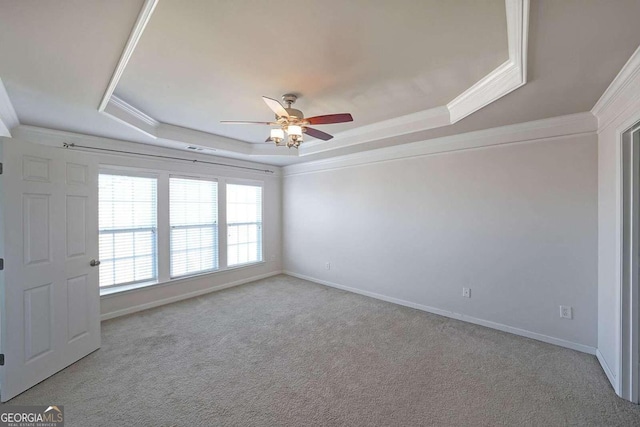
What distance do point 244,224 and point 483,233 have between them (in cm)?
404

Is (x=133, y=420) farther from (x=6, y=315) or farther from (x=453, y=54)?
(x=453, y=54)

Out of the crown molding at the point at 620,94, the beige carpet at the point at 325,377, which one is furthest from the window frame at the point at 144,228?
the crown molding at the point at 620,94

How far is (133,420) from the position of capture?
6.15 feet

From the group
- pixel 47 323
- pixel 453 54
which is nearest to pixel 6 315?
pixel 47 323

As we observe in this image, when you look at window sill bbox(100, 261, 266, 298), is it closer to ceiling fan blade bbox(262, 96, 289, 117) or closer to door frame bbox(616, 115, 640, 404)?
ceiling fan blade bbox(262, 96, 289, 117)

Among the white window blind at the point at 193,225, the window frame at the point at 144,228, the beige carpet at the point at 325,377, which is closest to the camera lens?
the beige carpet at the point at 325,377

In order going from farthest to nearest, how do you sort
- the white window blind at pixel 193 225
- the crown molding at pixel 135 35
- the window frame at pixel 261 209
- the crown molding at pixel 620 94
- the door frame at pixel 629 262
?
the window frame at pixel 261 209
the white window blind at pixel 193 225
the door frame at pixel 629 262
the crown molding at pixel 620 94
the crown molding at pixel 135 35

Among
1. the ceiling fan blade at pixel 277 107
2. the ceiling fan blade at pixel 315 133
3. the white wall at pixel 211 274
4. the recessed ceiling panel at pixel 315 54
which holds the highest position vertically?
the recessed ceiling panel at pixel 315 54

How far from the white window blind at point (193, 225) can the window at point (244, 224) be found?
1.00 feet

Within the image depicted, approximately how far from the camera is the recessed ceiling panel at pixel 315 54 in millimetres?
1522

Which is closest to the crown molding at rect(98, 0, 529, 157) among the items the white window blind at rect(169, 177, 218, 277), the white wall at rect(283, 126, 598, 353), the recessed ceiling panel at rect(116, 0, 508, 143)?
the recessed ceiling panel at rect(116, 0, 508, 143)

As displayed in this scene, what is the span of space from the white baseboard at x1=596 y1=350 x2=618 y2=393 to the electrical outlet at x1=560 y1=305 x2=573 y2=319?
352 mm

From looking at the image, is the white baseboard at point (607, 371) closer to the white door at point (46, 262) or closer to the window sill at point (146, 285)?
the white door at point (46, 262)

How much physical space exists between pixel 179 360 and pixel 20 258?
5.18 feet
